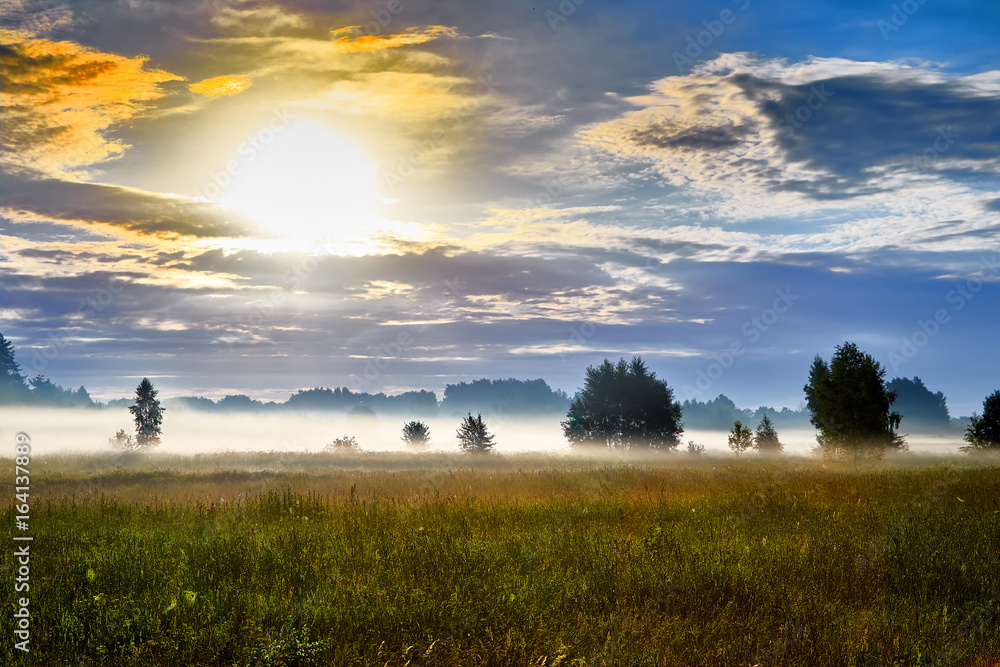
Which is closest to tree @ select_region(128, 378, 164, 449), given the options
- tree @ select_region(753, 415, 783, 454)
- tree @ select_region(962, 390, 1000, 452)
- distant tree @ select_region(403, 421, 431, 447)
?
distant tree @ select_region(403, 421, 431, 447)

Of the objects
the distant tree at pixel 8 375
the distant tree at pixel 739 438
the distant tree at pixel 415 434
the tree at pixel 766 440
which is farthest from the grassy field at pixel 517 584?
the distant tree at pixel 8 375

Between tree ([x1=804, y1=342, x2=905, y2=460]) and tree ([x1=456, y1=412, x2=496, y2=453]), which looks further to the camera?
tree ([x1=456, y1=412, x2=496, y2=453])

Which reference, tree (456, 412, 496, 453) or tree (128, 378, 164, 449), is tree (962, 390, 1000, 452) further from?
tree (128, 378, 164, 449)

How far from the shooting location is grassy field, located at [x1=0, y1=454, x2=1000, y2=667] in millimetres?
5816

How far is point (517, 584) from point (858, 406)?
32.3m

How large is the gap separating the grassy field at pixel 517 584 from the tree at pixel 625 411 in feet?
182

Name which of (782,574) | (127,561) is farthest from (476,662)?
(127,561)

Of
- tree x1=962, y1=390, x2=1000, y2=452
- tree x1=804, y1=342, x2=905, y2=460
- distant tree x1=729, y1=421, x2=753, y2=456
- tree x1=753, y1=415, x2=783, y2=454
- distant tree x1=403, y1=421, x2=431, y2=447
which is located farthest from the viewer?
distant tree x1=403, y1=421, x2=431, y2=447

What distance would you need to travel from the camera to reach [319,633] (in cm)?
597

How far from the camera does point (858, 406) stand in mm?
33750

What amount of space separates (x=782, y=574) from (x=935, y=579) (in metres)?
1.94

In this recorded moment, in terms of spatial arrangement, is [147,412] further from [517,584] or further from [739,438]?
[517,584]

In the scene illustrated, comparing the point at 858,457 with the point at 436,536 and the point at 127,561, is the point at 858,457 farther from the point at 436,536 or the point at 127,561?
the point at 127,561

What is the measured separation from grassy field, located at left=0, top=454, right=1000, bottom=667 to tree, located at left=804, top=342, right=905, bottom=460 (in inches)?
892
